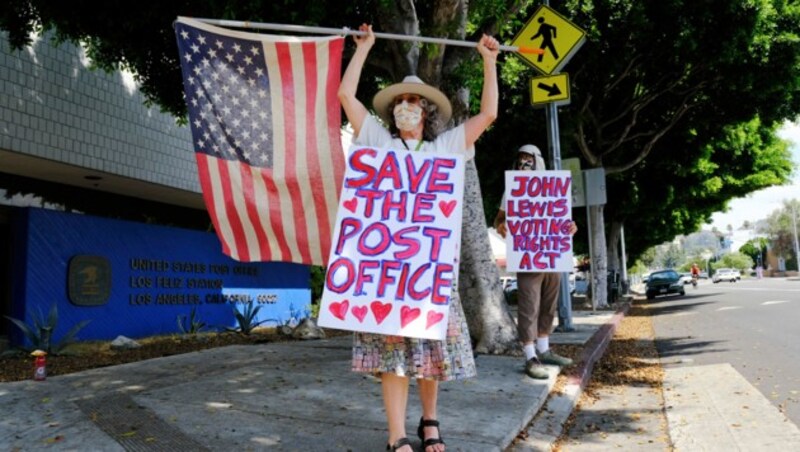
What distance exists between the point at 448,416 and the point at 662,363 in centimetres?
476

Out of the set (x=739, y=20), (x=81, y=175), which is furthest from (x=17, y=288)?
(x=739, y=20)

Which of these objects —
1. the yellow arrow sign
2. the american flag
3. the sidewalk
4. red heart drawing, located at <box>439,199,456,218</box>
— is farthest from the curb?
the yellow arrow sign

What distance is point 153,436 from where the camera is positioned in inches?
152

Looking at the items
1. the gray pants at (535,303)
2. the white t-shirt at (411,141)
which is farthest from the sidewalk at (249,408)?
the white t-shirt at (411,141)

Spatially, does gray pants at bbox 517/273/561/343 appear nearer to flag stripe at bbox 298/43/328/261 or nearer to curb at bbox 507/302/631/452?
curb at bbox 507/302/631/452

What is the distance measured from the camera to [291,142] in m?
4.05

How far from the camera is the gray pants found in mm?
6105

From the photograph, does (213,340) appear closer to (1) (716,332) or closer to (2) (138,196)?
(2) (138,196)

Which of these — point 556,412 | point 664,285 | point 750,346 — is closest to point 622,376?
point 556,412

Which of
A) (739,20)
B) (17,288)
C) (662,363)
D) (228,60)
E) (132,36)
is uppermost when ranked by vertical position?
(739,20)

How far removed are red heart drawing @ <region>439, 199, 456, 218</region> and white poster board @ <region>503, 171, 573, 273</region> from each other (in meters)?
3.04

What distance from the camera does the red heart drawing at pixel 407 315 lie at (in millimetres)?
3301

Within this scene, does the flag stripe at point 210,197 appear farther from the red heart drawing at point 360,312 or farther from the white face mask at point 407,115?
the white face mask at point 407,115

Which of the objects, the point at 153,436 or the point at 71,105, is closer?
the point at 153,436
